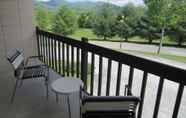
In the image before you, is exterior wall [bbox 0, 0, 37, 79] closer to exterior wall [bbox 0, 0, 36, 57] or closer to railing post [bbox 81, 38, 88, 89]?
exterior wall [bbox 0, 0, 36, 57]

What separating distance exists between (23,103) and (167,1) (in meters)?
11.2

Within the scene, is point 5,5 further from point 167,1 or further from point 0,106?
point 167,1

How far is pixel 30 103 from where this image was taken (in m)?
2.32

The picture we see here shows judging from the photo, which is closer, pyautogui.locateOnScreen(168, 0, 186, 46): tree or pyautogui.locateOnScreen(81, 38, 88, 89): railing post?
pyautogui.locateOnScreen(81, 38, 88, 89): railing post

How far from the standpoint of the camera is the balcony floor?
2.07m

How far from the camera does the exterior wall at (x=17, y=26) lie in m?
3.56

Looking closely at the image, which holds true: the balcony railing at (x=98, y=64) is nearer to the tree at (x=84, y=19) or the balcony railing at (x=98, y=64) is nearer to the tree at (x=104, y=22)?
the tree at (x=84, y=19)

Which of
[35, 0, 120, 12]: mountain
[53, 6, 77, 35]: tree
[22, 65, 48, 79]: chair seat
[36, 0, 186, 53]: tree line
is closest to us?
[22, 65, 48, 79]: chair seat

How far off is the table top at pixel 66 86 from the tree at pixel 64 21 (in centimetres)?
1034

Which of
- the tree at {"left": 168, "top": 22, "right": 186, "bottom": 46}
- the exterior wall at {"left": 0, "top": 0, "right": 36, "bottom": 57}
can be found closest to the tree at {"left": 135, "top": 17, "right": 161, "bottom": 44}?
the tree at {"left": 168, "top": 22, "right": 186, "bottom": 46}

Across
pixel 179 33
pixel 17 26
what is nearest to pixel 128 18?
pixel 179 33

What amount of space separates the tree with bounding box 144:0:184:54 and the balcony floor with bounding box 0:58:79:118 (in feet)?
32.3

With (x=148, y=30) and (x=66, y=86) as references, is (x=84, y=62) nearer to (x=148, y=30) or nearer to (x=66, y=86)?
(x=66, y=86)

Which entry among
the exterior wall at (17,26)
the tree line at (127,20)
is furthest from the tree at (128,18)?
the exterior wall at (17,26)
